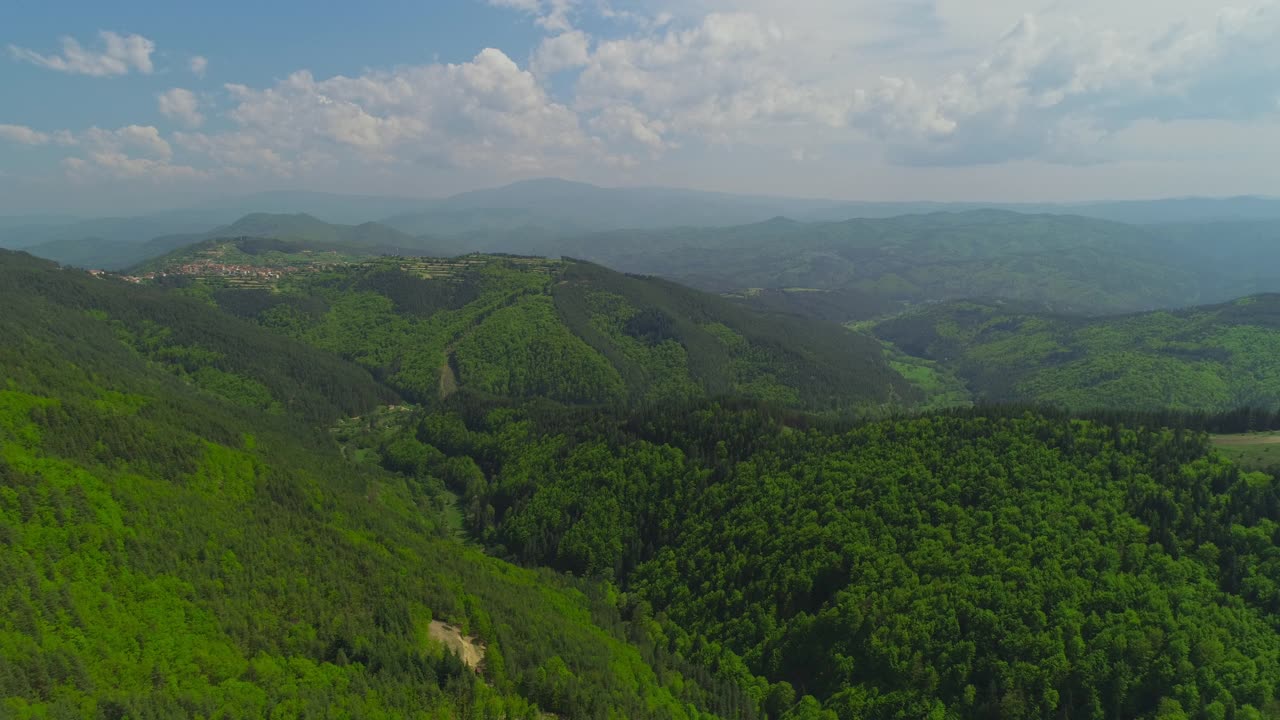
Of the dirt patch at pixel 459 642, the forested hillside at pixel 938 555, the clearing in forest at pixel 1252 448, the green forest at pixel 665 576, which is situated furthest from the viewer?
the clearing in forest at pixel 1252 448

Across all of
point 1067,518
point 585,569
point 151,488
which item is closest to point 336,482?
point 151,488

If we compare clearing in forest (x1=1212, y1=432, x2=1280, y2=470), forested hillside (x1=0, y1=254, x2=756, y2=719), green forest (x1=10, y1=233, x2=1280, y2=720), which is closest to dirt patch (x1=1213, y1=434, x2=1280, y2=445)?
clearing in forest (x1=1212, y1=432, x2=1280, y2=470)

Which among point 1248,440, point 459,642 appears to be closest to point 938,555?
point 459,642

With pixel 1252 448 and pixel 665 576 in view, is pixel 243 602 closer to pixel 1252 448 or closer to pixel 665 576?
pixel 665 576

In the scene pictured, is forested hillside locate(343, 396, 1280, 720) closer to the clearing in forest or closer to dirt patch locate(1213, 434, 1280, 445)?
the clearing in forest

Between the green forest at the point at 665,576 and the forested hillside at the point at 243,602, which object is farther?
the green forest at the point at 665,576

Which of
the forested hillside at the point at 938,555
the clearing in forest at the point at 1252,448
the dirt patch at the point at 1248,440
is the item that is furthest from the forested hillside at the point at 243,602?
the dirt patch at the point at 1248,440

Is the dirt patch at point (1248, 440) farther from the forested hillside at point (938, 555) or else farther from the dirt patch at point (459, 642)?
the dirt patch at point (459, 642)
